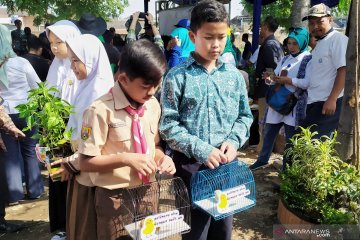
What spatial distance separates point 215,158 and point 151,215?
18.3 inches

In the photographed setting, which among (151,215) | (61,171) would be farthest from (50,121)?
(151,215)

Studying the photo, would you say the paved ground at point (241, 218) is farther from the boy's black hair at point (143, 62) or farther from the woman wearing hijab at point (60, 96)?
the boy's black hair at point (143, 62)

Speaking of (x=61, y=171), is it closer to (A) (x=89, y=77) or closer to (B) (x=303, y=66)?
(A) (x=89, y=77)

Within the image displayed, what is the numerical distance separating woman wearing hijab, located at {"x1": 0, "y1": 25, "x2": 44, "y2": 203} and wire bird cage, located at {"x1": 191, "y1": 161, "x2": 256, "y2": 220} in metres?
2.06

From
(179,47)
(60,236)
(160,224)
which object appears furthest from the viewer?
(179,47)

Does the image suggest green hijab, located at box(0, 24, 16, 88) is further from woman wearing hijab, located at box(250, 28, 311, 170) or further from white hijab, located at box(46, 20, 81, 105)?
woman wearing hijab, located at box(250, 28, 311, 170)

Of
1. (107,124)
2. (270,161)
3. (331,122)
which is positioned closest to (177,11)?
(270,161)

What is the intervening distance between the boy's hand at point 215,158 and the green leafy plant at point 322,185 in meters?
1.21

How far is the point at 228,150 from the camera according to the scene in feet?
6.14

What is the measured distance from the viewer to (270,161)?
4887mm

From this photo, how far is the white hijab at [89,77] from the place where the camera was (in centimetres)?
238

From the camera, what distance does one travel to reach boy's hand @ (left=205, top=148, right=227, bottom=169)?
179cm

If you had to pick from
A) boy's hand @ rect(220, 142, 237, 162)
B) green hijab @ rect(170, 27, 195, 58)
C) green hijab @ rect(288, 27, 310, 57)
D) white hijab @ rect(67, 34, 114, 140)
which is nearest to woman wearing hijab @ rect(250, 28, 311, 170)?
green hijab @ rect(288, 27, 310, 57)

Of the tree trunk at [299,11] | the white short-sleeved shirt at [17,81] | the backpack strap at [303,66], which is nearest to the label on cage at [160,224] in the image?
the white short-sleeved shirt at [17,81]
